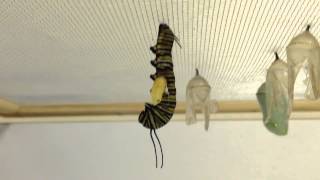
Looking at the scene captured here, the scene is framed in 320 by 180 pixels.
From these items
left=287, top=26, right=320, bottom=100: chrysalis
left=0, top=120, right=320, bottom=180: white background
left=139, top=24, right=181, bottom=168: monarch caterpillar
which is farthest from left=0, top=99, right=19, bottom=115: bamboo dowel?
left=287, top=26, right=320, bottom=100: chrysalis

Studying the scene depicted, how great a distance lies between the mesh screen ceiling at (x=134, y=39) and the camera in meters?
0.94

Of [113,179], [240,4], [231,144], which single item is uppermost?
[240,4]

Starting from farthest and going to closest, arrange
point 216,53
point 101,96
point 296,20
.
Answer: point 101,96, point 216,53, point 296,20

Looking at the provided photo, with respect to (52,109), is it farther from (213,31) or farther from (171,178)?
(213,31)

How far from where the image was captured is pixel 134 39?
44.6 inches

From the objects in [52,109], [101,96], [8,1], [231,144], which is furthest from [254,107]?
[8,1]

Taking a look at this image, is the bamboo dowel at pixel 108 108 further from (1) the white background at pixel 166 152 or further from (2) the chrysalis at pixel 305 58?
(2) the chrysalis at pixel 305 58

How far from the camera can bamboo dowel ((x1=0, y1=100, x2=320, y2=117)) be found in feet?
6.55

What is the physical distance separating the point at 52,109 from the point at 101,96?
14.2 inches

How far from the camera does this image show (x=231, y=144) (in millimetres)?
2135

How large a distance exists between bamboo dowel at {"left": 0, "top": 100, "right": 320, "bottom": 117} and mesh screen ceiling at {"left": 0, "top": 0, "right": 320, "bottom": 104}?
30 cm

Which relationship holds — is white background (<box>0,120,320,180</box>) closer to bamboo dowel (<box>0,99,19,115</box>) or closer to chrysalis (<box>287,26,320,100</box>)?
bamboo dowel (<box>0,99,19,115</box>)

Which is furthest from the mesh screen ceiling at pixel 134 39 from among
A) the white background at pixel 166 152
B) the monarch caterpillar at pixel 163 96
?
the white background at pixel 166 152

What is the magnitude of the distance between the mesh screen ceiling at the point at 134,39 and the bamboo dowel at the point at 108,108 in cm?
30
